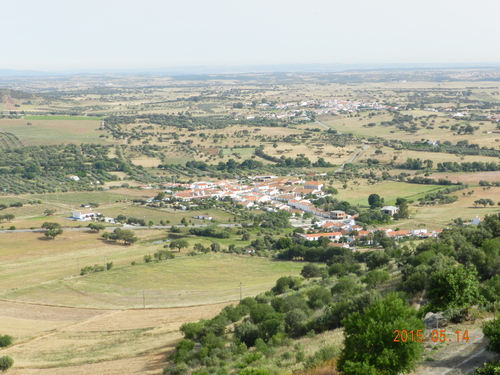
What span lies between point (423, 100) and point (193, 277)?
508 ft

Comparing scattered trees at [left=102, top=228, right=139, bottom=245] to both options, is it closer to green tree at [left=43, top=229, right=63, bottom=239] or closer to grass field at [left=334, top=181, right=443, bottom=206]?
green tree at [left=43, top=229, right=63, bottom=239]

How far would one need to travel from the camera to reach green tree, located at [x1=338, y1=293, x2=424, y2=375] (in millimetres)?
14109

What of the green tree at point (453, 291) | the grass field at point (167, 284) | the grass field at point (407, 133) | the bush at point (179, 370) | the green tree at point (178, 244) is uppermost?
the green tree at point (453, 291)

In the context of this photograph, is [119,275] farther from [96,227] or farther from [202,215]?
[202,215]

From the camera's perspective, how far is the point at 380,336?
1453cm

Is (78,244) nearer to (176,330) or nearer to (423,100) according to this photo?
(176,330)

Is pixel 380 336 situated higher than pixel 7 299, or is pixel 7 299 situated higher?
pixel 380 336

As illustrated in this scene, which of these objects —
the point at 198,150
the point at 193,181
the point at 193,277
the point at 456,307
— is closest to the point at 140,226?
the point at 193,277

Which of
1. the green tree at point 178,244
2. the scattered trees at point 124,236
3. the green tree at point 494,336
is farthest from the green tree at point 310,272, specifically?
the green tree at point 494,336

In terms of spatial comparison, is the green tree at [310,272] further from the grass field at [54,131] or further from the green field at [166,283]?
the grass field at [54,131]
